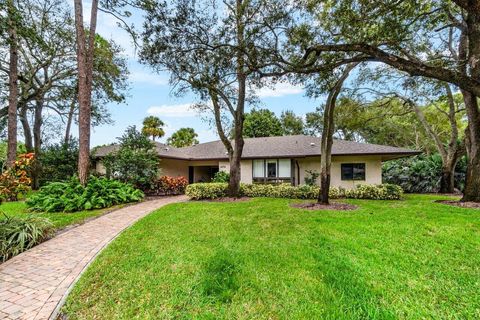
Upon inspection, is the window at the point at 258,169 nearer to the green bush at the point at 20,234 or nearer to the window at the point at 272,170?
the window at the point at 272,170

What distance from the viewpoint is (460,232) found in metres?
5.63

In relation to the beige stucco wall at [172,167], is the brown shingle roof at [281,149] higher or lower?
higher

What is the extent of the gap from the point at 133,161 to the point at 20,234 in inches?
309

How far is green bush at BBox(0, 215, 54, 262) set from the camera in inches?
189

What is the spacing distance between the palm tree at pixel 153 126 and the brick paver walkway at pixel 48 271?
79.3 feet

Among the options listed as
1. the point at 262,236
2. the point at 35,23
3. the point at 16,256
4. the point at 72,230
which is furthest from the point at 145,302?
the point at 35,23

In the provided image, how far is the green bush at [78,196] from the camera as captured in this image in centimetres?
891

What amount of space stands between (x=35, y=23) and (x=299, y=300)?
18696 mm

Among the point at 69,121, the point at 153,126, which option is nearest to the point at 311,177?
the point at 69,121

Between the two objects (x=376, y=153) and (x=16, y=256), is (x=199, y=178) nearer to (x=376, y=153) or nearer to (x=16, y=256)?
(x=376, y=153)

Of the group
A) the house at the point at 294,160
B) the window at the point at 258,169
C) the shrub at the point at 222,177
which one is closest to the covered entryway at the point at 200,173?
the house at the point at 294,160

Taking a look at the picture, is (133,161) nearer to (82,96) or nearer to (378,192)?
(82,96)

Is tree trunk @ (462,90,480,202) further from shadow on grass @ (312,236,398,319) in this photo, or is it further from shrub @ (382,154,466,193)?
shadow on grass @ (312,236,398,319)

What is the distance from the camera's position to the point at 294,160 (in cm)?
1579
